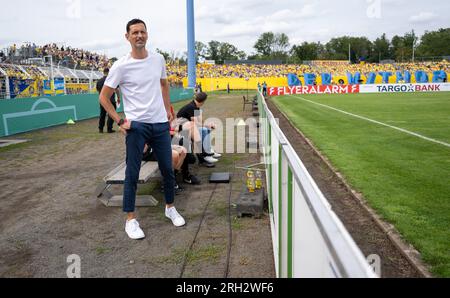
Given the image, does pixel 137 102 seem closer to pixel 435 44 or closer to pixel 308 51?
pixel 308 51

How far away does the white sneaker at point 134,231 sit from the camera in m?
4.18

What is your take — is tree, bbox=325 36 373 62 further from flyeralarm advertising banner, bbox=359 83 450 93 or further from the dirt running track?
the dirt running track

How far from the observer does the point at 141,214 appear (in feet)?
16.4

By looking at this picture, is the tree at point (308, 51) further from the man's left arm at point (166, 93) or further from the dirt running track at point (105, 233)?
the man's left arm at point (166, 93)

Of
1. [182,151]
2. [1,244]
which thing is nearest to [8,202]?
[1,244]

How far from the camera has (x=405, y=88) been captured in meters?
40.6

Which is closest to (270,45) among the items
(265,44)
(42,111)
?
(265,44)

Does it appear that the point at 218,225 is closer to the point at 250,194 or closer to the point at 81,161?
the point at 250,194

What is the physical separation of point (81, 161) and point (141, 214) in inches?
166

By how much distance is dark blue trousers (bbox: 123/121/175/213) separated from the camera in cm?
410

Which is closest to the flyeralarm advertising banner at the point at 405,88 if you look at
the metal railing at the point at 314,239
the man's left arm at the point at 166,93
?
the man's left arm at the point at 166,93

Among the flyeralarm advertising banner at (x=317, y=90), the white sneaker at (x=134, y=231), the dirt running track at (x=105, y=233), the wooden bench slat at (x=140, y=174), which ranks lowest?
the dirt running track at (x=105, y=233)

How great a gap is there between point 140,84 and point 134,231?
1.53 meters

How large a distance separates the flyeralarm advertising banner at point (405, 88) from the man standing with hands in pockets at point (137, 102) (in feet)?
129
